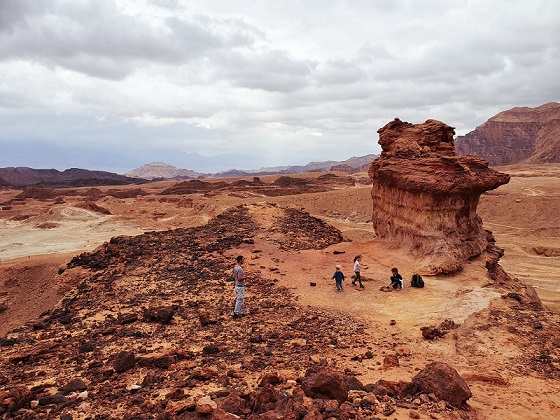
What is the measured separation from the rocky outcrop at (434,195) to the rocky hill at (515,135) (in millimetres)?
106838

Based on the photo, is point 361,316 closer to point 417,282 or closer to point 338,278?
point 338,278

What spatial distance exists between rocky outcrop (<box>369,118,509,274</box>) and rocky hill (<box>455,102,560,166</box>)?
107 meters

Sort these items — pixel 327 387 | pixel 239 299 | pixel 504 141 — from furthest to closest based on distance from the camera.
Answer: pixel 504 141, pixel 239 299, pixel 327 387

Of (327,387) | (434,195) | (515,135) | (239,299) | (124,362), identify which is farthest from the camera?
(515,135)

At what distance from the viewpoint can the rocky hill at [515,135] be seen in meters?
111

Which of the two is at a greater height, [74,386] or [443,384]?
[443,384]

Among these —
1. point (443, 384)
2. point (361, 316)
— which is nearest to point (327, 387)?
point (443, 384)

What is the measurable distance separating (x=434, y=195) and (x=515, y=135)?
4880 inches

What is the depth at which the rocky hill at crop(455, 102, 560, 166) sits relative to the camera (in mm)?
111250

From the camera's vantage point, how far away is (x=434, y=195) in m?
13.4

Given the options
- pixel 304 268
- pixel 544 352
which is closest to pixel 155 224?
pixel 304 268

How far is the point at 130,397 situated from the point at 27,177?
137 metres

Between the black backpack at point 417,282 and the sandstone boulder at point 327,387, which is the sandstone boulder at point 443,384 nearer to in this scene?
the sandstone boulder at point 327,387

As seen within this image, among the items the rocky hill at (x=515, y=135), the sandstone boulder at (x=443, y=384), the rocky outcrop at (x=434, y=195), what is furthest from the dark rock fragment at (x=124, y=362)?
the rocky hill at (x=515, y=135)
